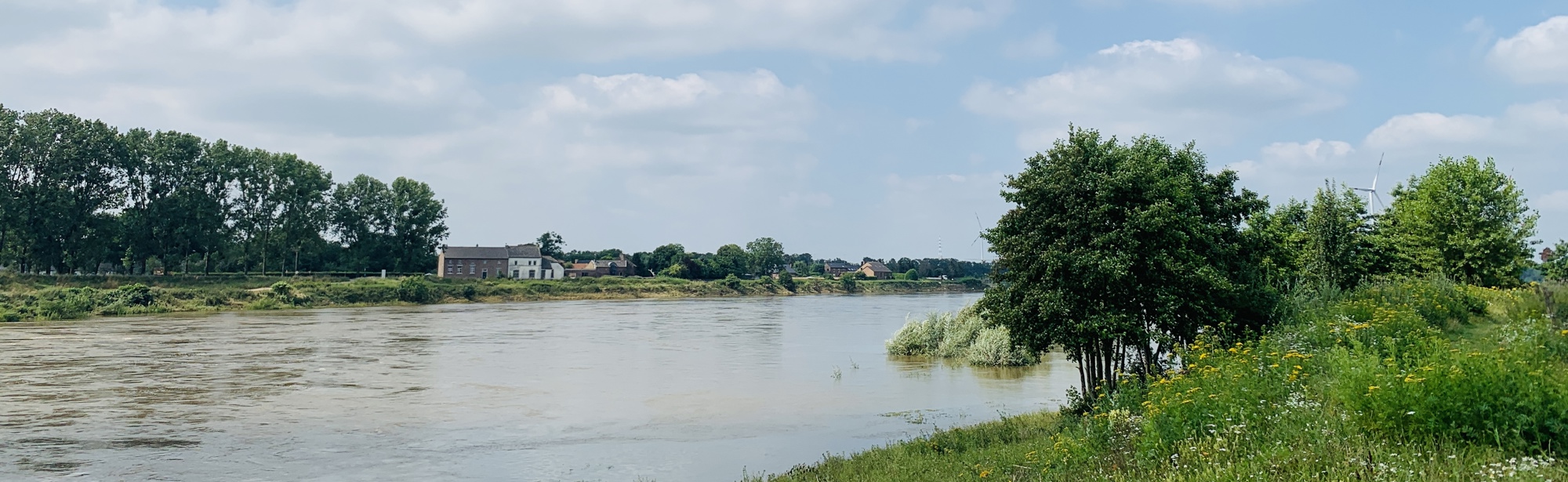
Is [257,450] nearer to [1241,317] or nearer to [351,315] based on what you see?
[1241,317]

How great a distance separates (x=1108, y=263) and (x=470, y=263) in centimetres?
12268

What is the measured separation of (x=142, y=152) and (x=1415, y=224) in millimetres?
93364

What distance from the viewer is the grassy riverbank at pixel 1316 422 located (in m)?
6.81

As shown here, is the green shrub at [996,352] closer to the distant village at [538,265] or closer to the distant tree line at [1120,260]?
the distant tree line at [1120,260]

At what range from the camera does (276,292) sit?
7719 cm

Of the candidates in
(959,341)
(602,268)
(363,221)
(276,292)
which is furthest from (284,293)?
(602,268)

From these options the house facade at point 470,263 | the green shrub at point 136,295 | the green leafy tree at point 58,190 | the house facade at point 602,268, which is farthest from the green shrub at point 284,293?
the house facade at point 602,268

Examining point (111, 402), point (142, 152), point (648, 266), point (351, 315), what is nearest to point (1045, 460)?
point (111, 402)

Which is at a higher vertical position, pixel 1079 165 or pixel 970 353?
pixel 1079 165

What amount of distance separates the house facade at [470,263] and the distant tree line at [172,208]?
1401 cm

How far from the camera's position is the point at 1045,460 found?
34.6 feet

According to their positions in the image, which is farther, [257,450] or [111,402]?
[111,402]

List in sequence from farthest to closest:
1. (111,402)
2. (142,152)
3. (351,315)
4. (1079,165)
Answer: (142,152), (351,315), (111,402), (1079,165)

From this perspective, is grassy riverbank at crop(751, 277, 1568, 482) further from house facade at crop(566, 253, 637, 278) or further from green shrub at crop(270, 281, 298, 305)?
house facade at crop(566, 253, 637, 278)
